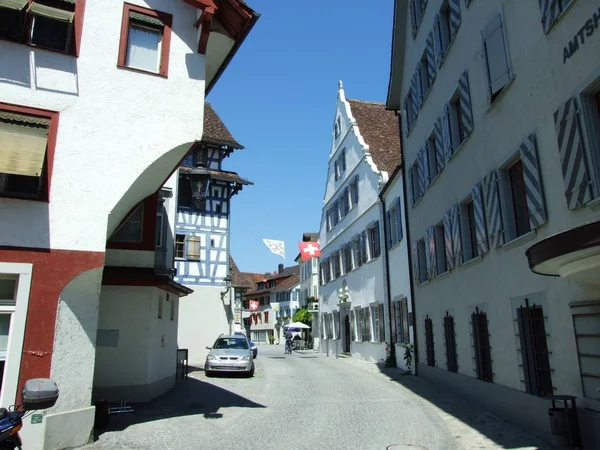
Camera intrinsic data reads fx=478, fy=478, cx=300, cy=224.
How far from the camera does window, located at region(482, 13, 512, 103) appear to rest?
938cm

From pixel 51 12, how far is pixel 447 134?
31.8ft

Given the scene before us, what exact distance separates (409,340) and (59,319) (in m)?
13.4

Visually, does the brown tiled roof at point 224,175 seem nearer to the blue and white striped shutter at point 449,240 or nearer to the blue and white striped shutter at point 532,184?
the blue and white striped shutter at point 449,240

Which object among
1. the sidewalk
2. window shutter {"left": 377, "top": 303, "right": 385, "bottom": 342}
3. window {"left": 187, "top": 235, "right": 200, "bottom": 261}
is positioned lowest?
the sidewalk

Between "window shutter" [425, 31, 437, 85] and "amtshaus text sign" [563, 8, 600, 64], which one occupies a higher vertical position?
"window shutter" [425, 31, 437, 85]

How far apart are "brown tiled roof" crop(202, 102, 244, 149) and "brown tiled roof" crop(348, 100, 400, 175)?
285 inches

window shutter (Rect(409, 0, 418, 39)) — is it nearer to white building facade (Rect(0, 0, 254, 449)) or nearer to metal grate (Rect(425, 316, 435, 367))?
white building facade (Rect(0, 0, 254, 449))

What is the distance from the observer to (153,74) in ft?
31.3

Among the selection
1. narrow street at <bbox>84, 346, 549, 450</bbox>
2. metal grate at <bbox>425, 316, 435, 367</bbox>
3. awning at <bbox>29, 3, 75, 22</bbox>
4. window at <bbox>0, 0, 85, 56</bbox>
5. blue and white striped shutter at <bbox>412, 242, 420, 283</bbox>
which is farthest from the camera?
blue and white striped shutter at <bbox>412, 242, 420, 283</bbox>

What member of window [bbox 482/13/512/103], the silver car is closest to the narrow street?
the silver car

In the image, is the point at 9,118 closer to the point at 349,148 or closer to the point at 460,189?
the point at 460,189

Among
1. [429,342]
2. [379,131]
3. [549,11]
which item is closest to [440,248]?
[429,342]

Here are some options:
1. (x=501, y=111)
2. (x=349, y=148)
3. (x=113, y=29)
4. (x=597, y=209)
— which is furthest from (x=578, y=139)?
(x=349, y=148)

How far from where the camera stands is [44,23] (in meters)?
8.84
